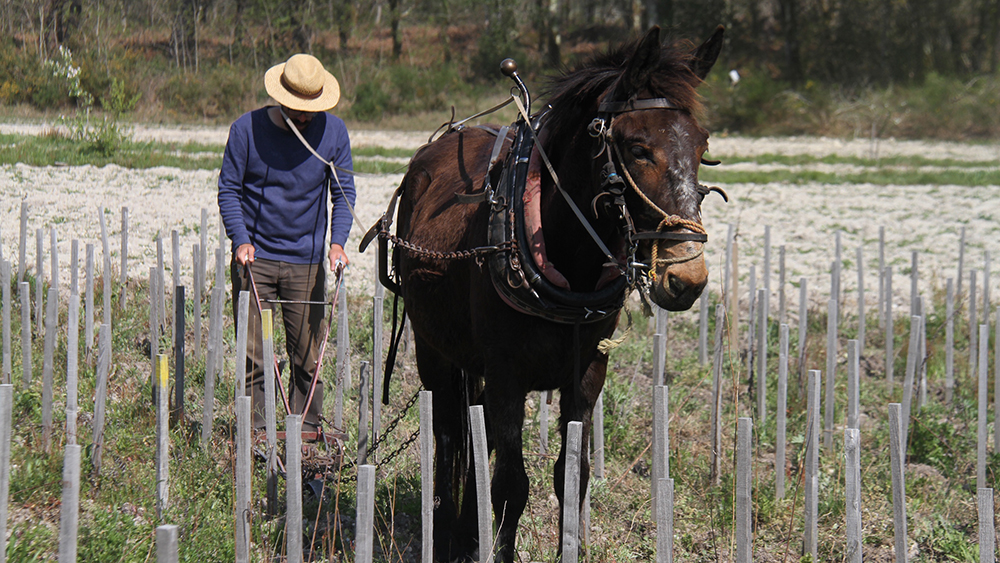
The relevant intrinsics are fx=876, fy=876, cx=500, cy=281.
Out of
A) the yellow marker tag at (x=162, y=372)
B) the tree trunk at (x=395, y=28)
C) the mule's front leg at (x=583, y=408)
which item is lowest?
the mule's front leg at (x=583, y=408)

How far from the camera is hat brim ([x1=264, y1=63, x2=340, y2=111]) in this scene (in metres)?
4.46

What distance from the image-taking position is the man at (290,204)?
14.8 feet

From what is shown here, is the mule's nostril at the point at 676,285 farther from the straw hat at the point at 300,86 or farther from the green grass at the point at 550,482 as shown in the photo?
the straw hat at the point at 300,86

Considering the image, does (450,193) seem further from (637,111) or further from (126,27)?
(126,27)

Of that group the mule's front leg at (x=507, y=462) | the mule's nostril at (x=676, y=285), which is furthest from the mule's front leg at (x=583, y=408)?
the mule's nostril at (x=676, y=285)

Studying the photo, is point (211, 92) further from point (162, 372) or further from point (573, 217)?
point (573, 217)

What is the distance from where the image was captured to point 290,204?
183 inches

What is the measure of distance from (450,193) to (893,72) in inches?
1256

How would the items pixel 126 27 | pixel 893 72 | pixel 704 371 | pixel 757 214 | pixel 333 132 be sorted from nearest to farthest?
pixel 333 132
pixel 704 371
pixel 757 214
pixel 126 27
pixel 893 72

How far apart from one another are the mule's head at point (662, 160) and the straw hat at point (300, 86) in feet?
6.44

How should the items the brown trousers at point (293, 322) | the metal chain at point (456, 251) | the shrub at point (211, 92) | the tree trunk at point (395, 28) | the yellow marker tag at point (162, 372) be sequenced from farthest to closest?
the tree trunk at point (395, 28) < the shrub at point (211, 92) < the brown trousers at point (293, 322) < the metal chain at point (456, 251) < the yellow marker tag at point (162, 372)

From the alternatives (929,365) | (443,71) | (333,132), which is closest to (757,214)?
(929,365)

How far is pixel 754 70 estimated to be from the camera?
96.8ft

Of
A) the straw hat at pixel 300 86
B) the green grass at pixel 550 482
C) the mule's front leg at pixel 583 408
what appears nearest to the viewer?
the mule's front leg at pixel 583 408
